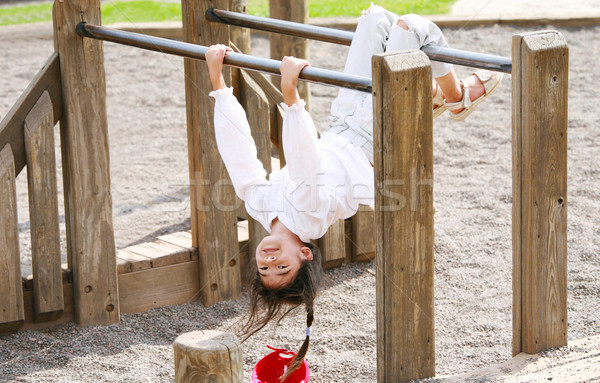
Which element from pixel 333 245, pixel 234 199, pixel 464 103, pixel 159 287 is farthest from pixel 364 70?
pixel 159 287

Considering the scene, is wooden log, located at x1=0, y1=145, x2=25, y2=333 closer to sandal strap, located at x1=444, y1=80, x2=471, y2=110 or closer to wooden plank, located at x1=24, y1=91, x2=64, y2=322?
wooden plank, located at x1=24, y1=91, x2=64, y2=322

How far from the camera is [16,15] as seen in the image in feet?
30.6

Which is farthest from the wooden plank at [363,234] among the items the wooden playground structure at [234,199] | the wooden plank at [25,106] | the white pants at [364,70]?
the wooden plank at [25,106]

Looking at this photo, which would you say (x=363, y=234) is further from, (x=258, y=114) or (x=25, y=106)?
(x=25, y=106)

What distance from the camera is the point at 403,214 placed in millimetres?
2299

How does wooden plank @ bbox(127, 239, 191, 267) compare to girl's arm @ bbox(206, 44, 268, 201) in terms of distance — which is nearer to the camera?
girl's arm @ bbox(206, 44, 268, 201)

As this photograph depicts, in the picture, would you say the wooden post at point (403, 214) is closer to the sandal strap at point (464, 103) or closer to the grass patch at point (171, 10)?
the sandal strap at point (464, 103)

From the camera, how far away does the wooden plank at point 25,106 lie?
Answer: 3.10 metres

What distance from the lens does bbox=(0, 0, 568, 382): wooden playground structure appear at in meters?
2.30

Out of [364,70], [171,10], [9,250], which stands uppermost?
[171,10]

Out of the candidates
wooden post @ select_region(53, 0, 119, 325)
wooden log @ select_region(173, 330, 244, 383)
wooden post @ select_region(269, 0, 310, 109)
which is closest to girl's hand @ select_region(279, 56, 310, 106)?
wooden log @ select_region(173, 330, 244, 383)

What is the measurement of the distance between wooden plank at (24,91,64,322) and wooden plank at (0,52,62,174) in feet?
0.09

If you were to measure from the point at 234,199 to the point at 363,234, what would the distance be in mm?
744

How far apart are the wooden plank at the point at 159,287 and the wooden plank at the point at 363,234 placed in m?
0.79
